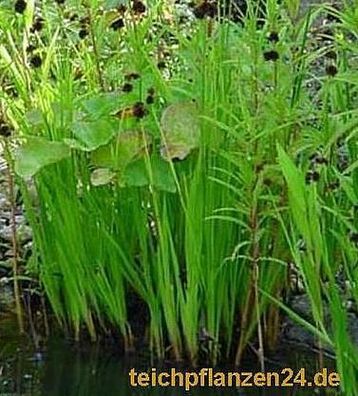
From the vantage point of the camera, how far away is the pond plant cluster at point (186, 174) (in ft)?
7.57

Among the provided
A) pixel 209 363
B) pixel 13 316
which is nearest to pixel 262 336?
pixel 209 363

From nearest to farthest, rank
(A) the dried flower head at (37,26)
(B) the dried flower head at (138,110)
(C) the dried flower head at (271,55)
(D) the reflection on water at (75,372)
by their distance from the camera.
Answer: (C) the dried flower head at (271,55) < (B) the dried flower head at (138,110) < (D) the reflection on water at (75,372) < (A) the dried flower head at (37,26)

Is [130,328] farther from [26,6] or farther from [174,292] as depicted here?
[26,6]

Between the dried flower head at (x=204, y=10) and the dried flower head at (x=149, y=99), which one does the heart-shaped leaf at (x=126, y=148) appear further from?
the dried flower head at (x=204, y=10)

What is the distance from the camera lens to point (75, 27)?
9.75 ft

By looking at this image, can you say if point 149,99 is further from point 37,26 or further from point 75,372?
point 75,372

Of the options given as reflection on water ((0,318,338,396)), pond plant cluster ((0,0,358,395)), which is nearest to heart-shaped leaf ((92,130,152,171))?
pond plant cluster ((0,0,358,395))

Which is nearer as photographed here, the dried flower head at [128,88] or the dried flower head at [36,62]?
the dried flower head at [128,88]

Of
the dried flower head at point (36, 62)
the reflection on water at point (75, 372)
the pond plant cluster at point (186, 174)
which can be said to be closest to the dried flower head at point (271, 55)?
the pond plant cluster at point (186, 174)

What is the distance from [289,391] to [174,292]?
364 millimetres

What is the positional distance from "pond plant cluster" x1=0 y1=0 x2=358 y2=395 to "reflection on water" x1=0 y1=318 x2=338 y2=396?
6 cm

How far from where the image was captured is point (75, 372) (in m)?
2.65

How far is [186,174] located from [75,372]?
0.59 m

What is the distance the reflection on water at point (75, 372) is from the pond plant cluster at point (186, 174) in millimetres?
59
